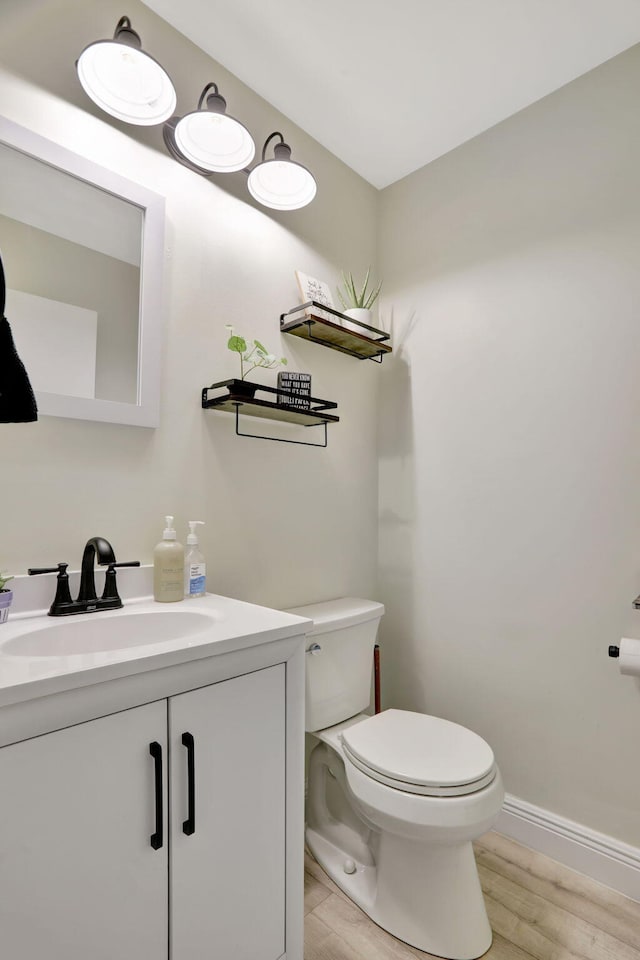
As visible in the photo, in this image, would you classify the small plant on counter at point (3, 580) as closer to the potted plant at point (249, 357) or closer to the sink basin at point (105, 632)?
the sink basin at point (105, 632)

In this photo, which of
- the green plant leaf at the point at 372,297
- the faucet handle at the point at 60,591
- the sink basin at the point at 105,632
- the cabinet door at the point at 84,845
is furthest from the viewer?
the green plant leaf at the point at 372,297

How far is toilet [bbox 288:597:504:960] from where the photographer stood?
120 centimetres

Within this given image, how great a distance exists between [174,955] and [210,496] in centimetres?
102

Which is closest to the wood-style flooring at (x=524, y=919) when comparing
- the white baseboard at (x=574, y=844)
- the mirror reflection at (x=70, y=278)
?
the white baseboard at (x=574, y=844)

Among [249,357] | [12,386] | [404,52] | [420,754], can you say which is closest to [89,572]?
[12,386]

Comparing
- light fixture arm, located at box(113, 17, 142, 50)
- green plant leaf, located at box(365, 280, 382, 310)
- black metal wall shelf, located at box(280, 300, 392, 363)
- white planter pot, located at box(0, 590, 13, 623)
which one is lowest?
white planter pot, located at box(0, 590, 13, 623)

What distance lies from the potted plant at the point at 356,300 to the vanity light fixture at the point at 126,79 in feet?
2.87

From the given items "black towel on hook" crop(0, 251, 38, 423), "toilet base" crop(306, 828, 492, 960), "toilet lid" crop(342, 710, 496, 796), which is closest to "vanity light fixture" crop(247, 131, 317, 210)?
"black towel on hook" crop(0, 251, 38, 423)

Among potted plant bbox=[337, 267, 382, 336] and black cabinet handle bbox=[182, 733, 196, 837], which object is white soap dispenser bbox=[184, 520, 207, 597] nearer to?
black cabinet handle bbox=[182, 733, 196, 837]

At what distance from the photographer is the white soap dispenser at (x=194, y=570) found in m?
1.36

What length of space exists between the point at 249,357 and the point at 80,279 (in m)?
0.54

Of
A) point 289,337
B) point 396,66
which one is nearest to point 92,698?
point 289,337

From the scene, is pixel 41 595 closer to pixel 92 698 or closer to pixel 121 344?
pixel 92 698

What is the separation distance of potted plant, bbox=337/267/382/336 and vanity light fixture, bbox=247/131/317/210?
1.36 feet
